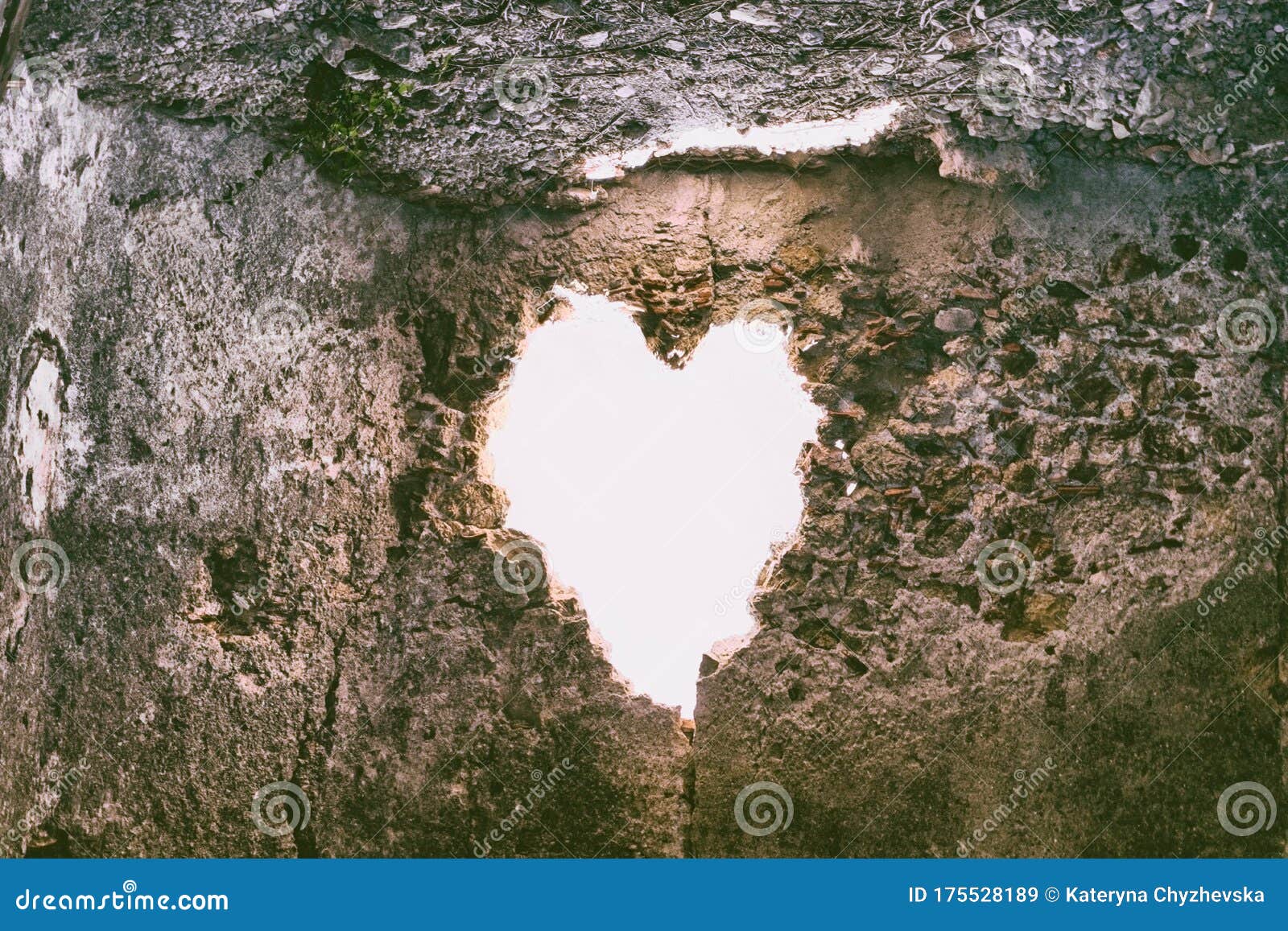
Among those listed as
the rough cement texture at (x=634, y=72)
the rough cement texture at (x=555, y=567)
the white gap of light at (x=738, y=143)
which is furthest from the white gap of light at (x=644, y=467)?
the rough cement texture at (x=634, y=72)

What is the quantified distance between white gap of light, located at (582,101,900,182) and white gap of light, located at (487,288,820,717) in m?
0.41

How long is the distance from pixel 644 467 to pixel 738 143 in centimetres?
101

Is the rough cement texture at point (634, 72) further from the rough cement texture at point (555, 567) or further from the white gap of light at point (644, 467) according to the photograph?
the white gap of light at point (644, 467)

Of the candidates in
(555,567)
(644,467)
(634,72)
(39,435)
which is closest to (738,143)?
(634,72)

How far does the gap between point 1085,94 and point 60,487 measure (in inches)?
127

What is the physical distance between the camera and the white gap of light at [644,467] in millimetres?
2539

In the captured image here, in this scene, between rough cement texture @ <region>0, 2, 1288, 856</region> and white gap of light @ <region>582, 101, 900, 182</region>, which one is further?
white gap of light @ <region>582, 101, 900, 182</region>

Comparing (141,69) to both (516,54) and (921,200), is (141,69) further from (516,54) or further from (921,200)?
(921,200)

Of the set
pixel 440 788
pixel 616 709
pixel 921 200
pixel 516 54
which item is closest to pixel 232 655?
pixel 440 788

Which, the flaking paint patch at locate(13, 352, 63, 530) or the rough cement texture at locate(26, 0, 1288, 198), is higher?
the rough cement texture at locate(26, 0, 1288, 198)

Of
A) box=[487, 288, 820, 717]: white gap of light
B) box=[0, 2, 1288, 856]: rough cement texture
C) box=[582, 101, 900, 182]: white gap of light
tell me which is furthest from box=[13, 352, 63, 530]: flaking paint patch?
box=[582, 101, 900, 182]: white gap of light

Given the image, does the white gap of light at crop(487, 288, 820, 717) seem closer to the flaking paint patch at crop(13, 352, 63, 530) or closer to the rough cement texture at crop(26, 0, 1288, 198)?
the rough cement texture at crop(26, 0, 1288, 198)

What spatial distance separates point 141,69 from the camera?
2.54 metres

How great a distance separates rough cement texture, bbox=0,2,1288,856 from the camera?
2.40 m
